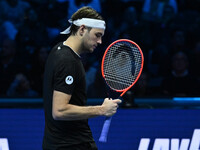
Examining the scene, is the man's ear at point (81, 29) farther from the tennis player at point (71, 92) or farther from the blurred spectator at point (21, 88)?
the blurred spectator at point (21, 88)

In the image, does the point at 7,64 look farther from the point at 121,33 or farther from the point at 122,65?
the point at 122,65

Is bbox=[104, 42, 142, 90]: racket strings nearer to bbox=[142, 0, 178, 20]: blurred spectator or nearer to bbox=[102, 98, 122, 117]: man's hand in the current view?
bbox=[102, 98, 122, 117]: man's hand

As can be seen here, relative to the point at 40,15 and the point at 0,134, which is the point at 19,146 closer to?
the point at 0,134

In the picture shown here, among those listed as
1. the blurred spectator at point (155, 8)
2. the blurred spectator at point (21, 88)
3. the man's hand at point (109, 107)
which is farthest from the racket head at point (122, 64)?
the blurred spectator at point (155, 8)

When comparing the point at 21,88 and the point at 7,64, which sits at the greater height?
the point at 7,64

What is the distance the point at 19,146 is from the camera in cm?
506

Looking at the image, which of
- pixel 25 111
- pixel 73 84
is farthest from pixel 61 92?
pixel 25 111

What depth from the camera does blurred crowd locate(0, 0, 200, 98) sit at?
238 inches

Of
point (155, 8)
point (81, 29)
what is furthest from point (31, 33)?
point (81, 29)

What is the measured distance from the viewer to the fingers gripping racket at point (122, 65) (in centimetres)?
377

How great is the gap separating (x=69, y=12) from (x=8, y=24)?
A: 2.79 feet

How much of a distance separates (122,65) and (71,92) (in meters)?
1.17

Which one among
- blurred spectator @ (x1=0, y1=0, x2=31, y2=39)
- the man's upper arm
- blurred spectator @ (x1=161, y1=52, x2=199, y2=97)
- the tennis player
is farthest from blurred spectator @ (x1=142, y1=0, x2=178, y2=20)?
the man's upper arm

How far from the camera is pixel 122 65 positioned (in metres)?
4.00
